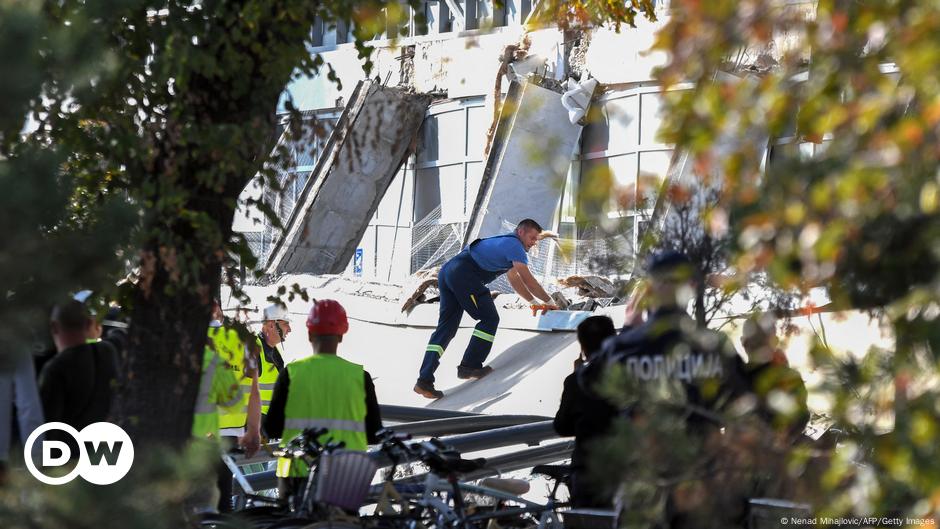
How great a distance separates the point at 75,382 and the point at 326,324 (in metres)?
1.25

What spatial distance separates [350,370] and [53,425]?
150 centimetres

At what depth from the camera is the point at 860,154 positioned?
268 cm

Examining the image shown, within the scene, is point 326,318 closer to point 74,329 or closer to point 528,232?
point 74,329

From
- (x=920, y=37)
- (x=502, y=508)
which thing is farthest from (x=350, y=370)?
(x=920, y=37)

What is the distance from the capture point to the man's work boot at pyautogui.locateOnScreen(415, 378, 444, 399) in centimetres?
1358

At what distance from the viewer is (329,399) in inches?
259

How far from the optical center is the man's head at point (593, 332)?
22.2 ft

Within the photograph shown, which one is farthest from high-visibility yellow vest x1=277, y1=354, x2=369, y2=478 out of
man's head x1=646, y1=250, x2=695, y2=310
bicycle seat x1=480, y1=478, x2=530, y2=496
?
man's head x1=646, y1=250, x2=695, y2=310

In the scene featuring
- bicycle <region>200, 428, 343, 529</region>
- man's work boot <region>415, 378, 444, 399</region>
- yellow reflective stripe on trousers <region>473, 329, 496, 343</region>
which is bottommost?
bicycle <region>200, 428, 343, 529</region>

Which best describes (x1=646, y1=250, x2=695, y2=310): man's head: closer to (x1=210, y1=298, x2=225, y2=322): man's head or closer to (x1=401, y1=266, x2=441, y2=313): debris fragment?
(x1=210, y1=298, x2=225, y2=322): man's head

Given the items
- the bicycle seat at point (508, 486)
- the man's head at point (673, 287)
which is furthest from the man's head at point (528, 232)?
the man's head at point (673, 287)

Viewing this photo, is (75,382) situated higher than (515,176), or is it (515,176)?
(515,176)

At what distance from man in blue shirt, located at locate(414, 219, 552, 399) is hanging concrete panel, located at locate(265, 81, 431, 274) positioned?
7.82 meters

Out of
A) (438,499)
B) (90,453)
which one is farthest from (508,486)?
(90,453)
